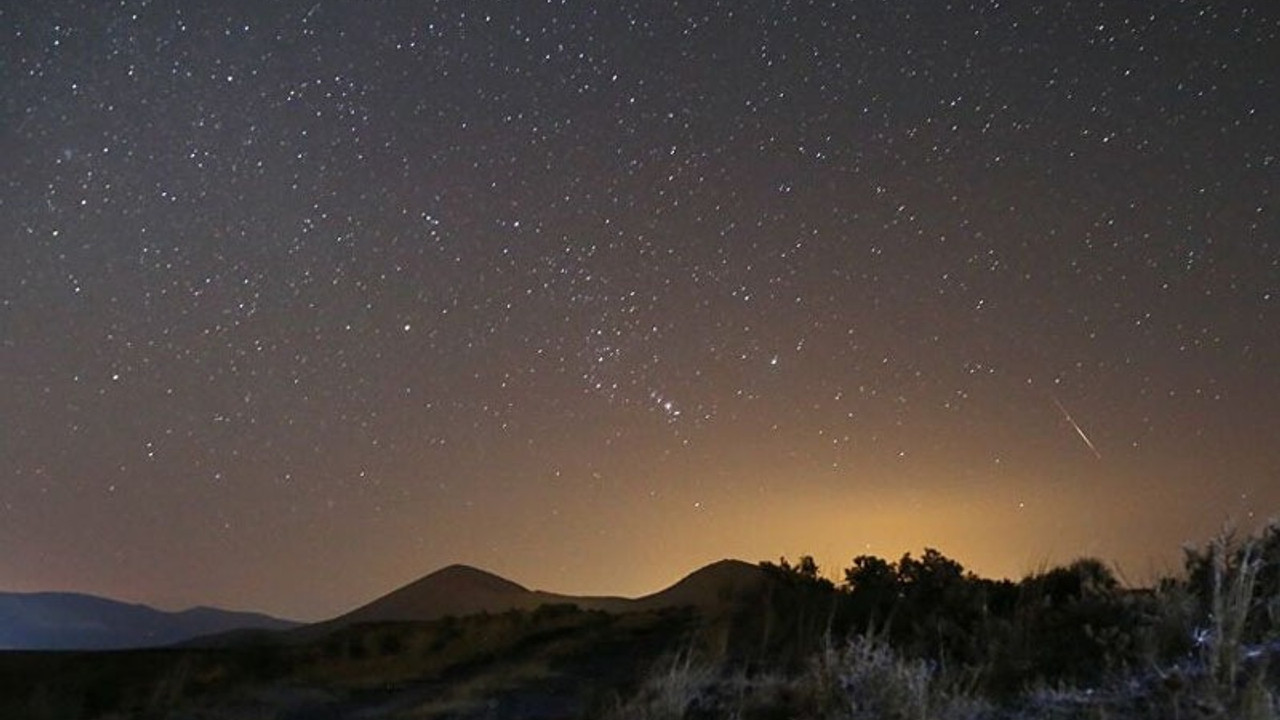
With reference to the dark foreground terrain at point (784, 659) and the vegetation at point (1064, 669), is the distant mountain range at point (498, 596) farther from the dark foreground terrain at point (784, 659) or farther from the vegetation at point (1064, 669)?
the vegetation at point (1064, 669)

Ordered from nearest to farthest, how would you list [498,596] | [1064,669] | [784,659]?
[1064,669]
[784,659]
[498,596]

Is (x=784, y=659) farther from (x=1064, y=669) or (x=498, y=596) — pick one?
(x=498, y=596)

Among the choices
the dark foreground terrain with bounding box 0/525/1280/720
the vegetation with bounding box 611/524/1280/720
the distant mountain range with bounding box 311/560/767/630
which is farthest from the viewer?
the distant mountain range with bounding box 311/560/767/630

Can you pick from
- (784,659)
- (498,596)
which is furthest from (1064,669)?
(498,596)

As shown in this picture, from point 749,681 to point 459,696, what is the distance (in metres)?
4.66

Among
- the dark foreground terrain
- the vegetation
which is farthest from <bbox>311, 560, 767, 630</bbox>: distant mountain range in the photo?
the vegetation

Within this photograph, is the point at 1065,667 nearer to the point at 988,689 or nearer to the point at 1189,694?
the point at 988,689

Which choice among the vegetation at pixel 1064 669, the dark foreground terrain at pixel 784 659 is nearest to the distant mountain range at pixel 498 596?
the dark foreground terrain at pixel 784 659

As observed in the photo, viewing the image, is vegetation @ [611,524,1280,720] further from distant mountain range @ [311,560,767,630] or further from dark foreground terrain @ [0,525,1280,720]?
distant mountain range @ [311,560,767,630]

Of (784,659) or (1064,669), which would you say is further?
(784,659)

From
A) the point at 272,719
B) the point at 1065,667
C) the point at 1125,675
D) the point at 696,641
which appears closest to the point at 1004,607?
the point at 696,641

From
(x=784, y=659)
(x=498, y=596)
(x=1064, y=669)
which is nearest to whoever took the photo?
(x=1064, y=669)

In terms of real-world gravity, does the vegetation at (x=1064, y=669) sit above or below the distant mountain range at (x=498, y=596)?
below

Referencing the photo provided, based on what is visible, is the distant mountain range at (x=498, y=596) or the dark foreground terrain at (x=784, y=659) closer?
the dark foreground terrain at (x=784, y=659)
